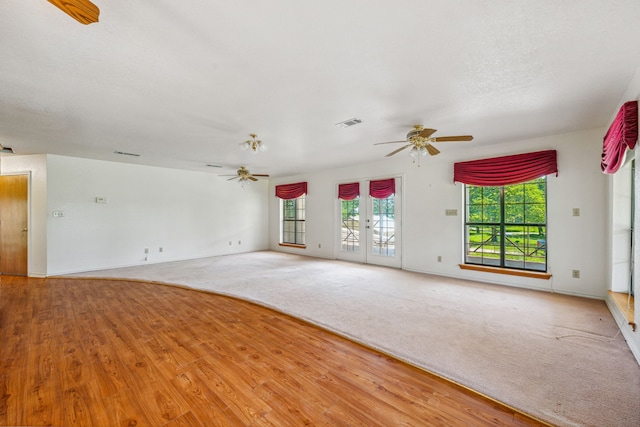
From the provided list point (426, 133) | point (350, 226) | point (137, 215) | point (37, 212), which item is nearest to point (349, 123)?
point (426, 133)

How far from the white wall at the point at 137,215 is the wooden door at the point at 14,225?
720 millimetres

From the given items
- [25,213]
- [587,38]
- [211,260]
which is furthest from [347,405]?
[25,213]

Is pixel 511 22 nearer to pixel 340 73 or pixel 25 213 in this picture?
pixel 340 73

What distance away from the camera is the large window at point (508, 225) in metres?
4.36

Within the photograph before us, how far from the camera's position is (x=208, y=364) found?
2.21 m

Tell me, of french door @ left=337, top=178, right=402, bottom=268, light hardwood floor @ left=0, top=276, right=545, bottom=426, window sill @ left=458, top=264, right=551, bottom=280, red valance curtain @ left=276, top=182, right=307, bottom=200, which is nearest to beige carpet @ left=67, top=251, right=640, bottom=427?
light hardwood floor @ left=0, top=276, right=545, bottom=426

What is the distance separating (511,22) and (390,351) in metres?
2.68

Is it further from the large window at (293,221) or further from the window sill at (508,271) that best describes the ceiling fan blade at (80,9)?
the large window at (293,221)

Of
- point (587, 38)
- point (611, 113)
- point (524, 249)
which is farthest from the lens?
point (524, 249)

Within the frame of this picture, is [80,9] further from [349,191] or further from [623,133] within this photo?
[349,191]

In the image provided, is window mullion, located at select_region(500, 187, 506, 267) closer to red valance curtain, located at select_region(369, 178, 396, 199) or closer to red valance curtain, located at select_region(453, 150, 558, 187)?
red valance curtain, located at select_region(453, 150, 558, 187)

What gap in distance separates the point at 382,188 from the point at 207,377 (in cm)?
502

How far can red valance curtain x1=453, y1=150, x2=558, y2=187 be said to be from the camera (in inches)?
162

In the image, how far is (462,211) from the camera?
16.4 ft
